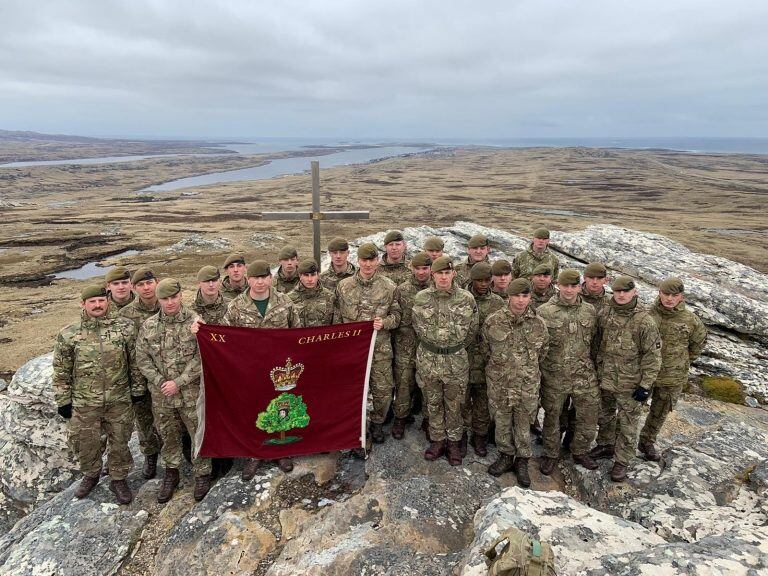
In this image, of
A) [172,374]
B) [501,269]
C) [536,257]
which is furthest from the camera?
[536,257]

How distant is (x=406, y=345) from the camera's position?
6246 millimetres

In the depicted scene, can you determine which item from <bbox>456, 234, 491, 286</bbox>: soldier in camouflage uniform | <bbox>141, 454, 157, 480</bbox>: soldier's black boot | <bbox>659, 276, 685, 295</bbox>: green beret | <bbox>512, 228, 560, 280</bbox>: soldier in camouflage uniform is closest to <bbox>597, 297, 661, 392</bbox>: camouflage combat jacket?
<bbox>659, 276, 685, 295</bbox>: green beret

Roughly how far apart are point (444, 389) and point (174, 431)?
11.5ft

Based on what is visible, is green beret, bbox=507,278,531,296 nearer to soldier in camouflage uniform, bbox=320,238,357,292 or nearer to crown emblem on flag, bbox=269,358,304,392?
soldier in camouflage uniform, bbox=320,238,357,292

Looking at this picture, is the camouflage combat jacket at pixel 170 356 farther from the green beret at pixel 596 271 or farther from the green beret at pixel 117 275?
the green beret at pixel 596 271

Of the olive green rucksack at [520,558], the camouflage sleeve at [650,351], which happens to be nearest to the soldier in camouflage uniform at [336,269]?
the camouflage sleeve at [650,351]

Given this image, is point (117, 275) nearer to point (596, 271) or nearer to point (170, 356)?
point (170, 356)

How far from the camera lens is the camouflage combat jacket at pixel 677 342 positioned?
5.75 metres

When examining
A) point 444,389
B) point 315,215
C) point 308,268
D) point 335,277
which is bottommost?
point 444,389

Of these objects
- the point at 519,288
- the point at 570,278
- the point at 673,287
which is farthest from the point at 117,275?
the point at 673,287

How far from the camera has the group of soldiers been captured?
17.3 ft

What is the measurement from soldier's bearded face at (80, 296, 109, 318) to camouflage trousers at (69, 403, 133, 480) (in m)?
1.14

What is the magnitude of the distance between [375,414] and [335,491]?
1.27m

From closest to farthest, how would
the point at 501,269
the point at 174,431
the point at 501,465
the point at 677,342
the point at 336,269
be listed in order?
the point at 174,431 < the point at 501,465 < the point at 677,342 < the point at 501,269 < the point at 336,269
